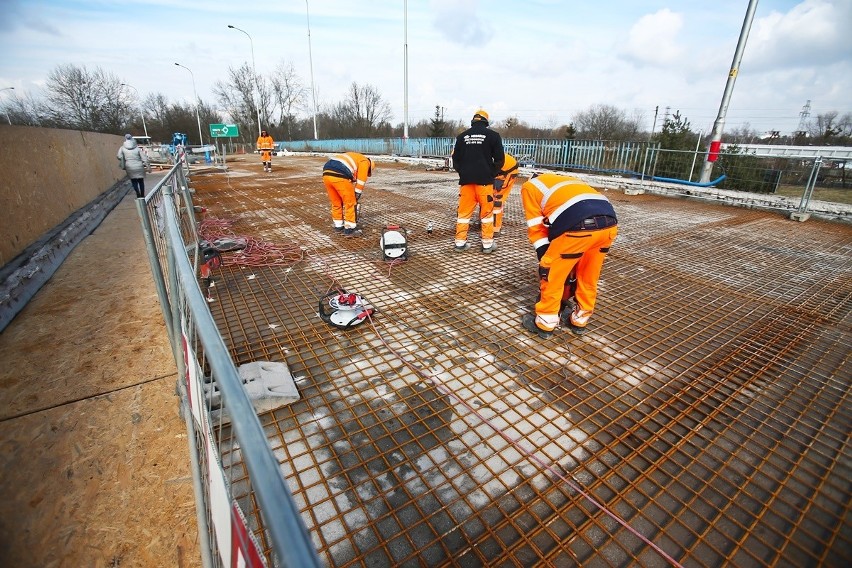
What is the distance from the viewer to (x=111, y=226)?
7.73 metres

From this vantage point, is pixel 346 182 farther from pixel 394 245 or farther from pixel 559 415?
pixel 559 415

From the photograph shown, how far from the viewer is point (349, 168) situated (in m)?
5.88

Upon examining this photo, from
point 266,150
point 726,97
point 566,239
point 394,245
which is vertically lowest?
point 394,245

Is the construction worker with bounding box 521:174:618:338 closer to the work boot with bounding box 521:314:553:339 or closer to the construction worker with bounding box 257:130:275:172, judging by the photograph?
the work boot with bounding box 521:314:553:339

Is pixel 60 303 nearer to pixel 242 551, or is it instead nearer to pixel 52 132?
pixel 242 551

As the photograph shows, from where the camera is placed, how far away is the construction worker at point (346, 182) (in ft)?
19.3

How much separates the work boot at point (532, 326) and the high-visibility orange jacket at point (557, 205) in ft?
2.18

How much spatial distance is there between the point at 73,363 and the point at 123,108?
52.4 metres

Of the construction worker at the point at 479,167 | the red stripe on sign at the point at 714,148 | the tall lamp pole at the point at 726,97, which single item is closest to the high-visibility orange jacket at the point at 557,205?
the construction worker at the point at 479,167

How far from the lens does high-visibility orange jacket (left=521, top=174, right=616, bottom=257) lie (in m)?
3.06

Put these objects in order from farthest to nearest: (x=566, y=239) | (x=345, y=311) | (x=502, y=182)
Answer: (x=502, y=182), (x=345, y=311), (x=566, y=239)

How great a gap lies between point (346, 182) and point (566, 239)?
151 inches

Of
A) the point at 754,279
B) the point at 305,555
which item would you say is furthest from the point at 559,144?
the point at 305,555

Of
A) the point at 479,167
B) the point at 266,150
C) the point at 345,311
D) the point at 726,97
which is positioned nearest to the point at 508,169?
the point at 479,167
